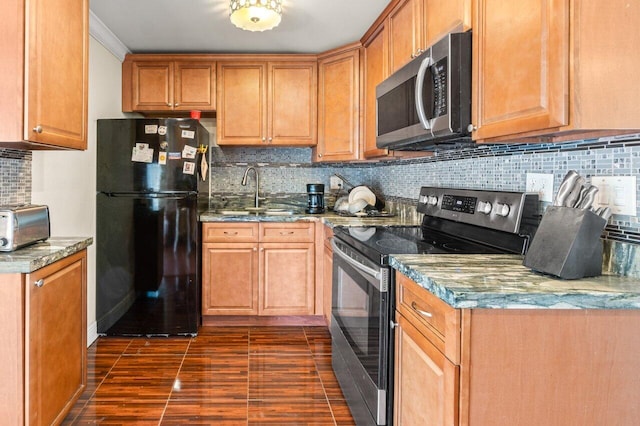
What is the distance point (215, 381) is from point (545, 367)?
1918 mm

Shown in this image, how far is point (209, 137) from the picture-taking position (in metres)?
3.96

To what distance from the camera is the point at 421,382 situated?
1311mm

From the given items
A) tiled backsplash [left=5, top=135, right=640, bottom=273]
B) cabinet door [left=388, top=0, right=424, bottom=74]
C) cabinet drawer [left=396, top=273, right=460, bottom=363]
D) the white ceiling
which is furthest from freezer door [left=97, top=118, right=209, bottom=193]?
cabinet drawer [left=396, top=273, right=460, bottom=363]

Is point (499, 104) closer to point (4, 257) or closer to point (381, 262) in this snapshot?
point (381, 262)

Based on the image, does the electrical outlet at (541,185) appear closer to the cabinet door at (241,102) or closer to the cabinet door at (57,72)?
the cabinet door at (57,72)

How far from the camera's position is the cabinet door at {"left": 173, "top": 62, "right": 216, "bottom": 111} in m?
3.68

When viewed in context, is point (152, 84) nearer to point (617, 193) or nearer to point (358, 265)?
point (358, 265)

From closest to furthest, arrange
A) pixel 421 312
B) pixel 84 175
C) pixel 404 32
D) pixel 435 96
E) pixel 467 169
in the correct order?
1. pixel 421 312
2. pixel 435 96
3. pixel 467 169
4. pixel 404 32
5. pixel 84 175

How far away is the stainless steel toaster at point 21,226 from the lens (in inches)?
68.2

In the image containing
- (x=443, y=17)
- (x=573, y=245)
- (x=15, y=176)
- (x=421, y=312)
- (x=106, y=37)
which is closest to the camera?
(x=573, y=245)

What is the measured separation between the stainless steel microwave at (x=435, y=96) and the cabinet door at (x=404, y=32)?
0.20 metres

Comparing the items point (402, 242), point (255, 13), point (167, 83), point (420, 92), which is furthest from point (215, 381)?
point (167, 83)

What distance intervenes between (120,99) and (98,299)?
1.58m

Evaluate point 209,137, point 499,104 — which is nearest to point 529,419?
point 499,104
